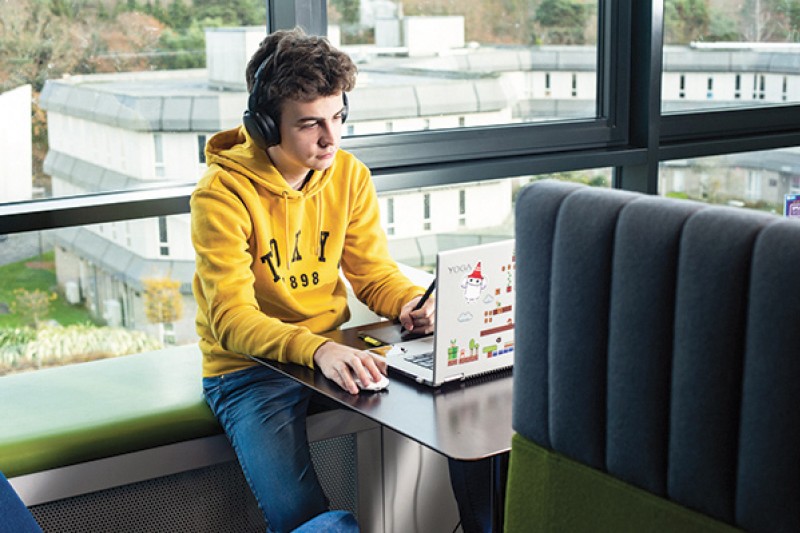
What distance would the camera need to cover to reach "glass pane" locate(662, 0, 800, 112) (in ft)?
11.6

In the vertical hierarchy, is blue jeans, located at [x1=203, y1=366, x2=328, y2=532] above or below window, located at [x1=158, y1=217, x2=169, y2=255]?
below

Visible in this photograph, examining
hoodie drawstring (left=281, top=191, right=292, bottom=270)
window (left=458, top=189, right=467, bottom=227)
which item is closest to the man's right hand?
hoodie drawstring (left=281, top=191, right=292, bottom=270)

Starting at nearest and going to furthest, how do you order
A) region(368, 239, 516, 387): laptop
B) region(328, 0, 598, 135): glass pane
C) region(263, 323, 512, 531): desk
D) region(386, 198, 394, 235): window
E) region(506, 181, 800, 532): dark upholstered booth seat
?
1. region(506, 181, 800, 532): dark upholstered booth seat
2. region(263, 323, 512, 531): desk
3. region(368, 239, 516, 387): laptop
4. region(328, 0, 598, 135): glass pane
5. region(386, 198, 394, 235): window

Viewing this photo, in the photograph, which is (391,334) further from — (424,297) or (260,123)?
(260,123)

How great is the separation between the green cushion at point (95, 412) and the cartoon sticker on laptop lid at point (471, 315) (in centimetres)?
55

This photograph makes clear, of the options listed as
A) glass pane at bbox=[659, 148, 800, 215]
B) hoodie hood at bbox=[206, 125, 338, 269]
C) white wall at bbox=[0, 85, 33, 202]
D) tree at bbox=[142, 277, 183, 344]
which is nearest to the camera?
hoodie hood at bbox=[206, 125, 338, 269]

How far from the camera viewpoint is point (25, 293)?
2594 mm

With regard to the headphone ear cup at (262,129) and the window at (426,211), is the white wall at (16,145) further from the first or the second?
the window at (426,211)

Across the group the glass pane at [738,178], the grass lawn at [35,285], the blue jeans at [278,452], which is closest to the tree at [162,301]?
the grass lawn at [35,285]

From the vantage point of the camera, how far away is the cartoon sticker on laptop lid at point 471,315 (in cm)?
183

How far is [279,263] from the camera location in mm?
2252

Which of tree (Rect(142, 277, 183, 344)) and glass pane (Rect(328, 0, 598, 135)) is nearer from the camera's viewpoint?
tree (Rect(142, 277, 183, 344))

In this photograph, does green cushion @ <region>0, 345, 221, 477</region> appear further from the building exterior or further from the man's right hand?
the man's right hand

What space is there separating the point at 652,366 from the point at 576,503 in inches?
10.4
